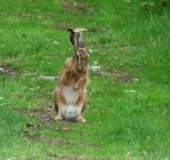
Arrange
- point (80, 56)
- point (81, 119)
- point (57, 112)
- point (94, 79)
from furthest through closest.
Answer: point (94, 79) < point (57, 112) < point (81, 119) < point (80, 56)

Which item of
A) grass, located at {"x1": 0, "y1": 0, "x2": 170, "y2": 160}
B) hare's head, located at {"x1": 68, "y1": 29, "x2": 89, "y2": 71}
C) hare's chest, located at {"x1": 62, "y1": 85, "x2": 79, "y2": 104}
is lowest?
grass, located at {"x1": 0, "y1": 0, "x2": 170, "y2": 160}

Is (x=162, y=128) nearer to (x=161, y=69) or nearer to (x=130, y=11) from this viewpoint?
(x=161, y=69)

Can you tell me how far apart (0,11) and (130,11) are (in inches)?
150

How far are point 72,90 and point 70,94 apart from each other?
71 mm

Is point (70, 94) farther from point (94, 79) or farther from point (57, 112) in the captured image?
point (94, 79)

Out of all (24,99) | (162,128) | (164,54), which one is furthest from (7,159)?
(164,54)

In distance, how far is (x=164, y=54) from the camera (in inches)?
554

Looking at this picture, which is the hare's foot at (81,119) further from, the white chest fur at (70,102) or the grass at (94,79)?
the grass at (94,79)

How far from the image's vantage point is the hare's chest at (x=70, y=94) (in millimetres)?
10555

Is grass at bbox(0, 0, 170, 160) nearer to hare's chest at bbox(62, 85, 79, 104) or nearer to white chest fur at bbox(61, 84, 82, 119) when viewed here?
white chest fur at bbox(61, 84, 82, 119)

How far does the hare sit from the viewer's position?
410 inches

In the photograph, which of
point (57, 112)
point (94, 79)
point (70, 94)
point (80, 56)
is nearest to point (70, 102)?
point (70, 94)

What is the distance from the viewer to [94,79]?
1372cm

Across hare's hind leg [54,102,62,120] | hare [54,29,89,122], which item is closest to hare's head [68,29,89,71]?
hare [54,29,89,122]
